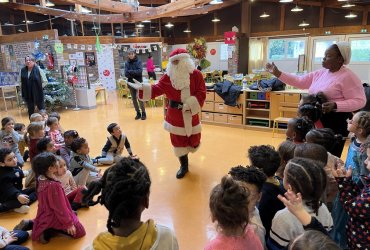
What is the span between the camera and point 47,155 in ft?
7.46

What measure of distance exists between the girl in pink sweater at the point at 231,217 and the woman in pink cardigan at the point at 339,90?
145 centimetres

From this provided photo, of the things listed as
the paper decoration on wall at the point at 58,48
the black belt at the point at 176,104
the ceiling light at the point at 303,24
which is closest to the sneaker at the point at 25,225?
the black belt at the point at 176,104

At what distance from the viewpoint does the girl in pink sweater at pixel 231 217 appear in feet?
3.89

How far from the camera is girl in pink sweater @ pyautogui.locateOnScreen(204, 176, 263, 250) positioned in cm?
119

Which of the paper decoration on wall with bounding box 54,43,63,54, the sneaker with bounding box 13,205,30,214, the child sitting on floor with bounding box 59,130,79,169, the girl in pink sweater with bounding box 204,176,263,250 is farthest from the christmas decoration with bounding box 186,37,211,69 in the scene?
the girl in pink sweater with bounding box 204,176,263,250

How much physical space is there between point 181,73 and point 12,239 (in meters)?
2.22

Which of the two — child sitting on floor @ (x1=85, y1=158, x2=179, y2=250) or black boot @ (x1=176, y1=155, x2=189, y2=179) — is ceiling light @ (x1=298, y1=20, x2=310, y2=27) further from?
child sitting on floor @ (x1=85, y1=158, x2=179, y2=250)

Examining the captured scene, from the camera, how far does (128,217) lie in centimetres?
111

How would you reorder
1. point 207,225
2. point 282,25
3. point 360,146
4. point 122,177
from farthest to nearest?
1. point 282,25
2. point 207,225
3. point 360,146
4. point 122,177

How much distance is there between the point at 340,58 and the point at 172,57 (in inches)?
67.7

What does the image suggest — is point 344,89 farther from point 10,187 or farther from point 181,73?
point 10,187

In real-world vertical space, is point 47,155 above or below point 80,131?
above

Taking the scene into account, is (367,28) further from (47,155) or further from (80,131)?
(47,155)

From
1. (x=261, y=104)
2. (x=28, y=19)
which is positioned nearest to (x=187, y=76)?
(x=261, y=104)
